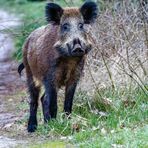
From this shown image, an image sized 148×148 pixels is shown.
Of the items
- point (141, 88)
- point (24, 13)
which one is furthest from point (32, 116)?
point (24, 13)

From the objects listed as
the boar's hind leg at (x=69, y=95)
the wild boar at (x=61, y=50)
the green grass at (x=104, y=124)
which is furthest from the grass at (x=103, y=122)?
the wild boar at (x=61, y=50)

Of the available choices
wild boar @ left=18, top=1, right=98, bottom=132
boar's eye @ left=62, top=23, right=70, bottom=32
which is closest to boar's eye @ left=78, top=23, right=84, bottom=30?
wild boar @ left=18, top=1, right=98, bottom=132

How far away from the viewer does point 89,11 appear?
9367mm

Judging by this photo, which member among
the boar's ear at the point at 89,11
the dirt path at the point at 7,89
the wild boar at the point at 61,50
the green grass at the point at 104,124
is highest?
the boar's ear at the point at 89,11

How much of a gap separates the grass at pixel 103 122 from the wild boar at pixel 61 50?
436 millimetres

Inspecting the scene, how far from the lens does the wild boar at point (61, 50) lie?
901cm

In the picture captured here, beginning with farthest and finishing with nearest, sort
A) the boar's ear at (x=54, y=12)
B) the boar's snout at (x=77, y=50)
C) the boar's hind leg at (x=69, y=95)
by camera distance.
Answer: the boar's hind leg at (x=69, y=95) → the boar's ear at (x=54, y=12) → the boar's snout at (x=77, y=50)

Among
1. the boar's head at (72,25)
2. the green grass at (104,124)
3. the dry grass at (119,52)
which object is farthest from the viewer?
the dry grass at (119,52)

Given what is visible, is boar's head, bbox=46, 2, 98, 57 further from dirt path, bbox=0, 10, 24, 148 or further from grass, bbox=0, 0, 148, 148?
dirt path, bbox=0, 10, 24, 148

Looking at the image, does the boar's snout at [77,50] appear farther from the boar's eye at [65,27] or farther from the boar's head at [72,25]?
the boar's eye at [65,27]

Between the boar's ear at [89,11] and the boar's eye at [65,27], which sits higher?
the boar's ear at [89,11]

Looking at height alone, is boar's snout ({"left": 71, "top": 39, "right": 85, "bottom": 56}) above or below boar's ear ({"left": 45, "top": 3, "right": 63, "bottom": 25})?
below

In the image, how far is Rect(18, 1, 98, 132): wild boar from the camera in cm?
901

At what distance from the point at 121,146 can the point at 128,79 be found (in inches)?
127
